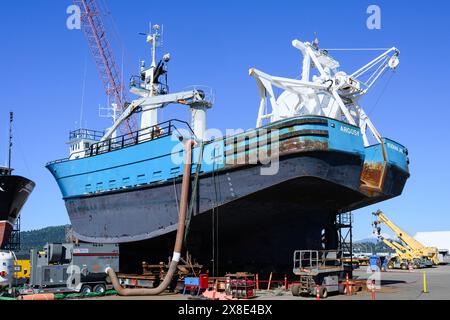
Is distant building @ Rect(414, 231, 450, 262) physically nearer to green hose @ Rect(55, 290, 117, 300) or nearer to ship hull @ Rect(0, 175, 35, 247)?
ship hull @ Rect(0, 175, 35, 247)

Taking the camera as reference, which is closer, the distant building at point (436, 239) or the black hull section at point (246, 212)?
the black hull section at point (246, 212)

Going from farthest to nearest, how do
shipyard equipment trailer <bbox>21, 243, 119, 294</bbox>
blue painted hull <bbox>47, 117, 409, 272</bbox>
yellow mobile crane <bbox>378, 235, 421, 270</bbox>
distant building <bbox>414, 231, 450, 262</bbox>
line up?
distant building <bbox>414, 231, 450, 262</bbox> < yellow mobile crane <bbox>378, 235, 421, 270</bbox> < shipyard equipment trailer <bbox>21, 243, 119, 294</bbox> < blue painted hull <bbox>47, 117, 409, 272</bbox>

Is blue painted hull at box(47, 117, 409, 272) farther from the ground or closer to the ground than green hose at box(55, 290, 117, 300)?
farther from the ground

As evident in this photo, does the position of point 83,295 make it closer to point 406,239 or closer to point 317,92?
point 317,92

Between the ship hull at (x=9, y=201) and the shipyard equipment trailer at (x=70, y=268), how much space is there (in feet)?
48.6

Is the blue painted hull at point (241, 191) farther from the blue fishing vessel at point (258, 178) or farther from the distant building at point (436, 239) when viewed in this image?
the distant building at point (436, 239)

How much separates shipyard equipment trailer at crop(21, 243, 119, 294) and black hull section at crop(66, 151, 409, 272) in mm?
2388

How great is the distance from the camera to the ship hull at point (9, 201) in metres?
34.1

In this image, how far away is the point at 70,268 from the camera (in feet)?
67.1

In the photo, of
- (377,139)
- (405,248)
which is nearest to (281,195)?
(377,139)

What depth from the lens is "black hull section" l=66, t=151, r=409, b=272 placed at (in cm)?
1888

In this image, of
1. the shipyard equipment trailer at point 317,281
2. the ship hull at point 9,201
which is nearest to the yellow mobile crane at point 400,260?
the shipyard equipment trailer at point 317,281

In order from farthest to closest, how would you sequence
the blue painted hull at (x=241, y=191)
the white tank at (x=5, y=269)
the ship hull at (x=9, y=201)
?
the ship hull at (x=9, y=201) → the white tank at (x=5, y=269) → the blue painted hull at (x=241, y=191)

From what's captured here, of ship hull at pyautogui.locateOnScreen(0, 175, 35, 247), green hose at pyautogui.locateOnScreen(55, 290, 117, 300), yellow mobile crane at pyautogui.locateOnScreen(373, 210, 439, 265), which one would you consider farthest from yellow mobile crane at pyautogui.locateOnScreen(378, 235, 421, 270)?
ship hull at pyautogui.locateOnScreen(0, 175, 35, 247)
